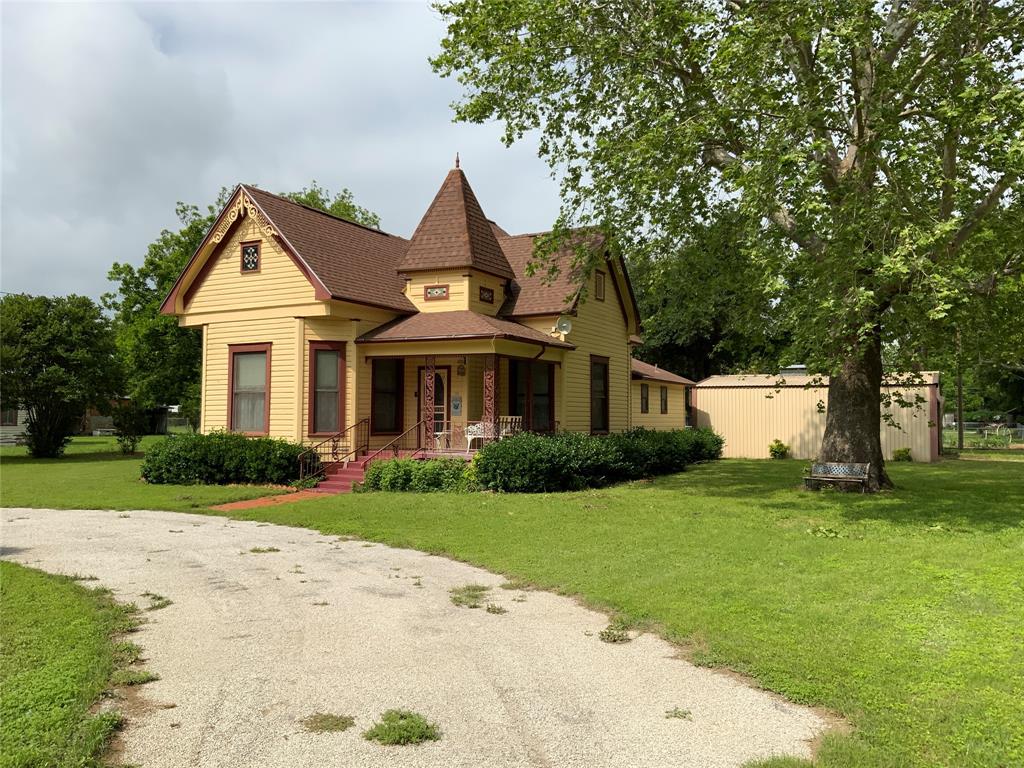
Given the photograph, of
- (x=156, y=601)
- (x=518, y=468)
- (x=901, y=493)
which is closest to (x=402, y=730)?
(x=156, y=601)

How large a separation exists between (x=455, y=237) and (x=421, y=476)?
750 cm

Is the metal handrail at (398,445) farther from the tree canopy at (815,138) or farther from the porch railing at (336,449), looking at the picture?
the tree canopy at (815,138)

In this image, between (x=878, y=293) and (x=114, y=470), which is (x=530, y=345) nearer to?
(x=878, y=293)

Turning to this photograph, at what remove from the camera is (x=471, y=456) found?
18.0m

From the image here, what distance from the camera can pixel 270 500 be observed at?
53.2 ft

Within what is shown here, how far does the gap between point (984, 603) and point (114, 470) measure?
73.6 ft

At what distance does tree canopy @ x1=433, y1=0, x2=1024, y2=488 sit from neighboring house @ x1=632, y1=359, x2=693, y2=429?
12.9 m

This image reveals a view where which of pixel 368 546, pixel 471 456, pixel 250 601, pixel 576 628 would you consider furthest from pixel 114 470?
pixel 576 628

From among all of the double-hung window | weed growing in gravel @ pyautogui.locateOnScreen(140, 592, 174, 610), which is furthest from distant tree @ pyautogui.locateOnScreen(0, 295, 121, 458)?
weed growing in gravel @ pyautogui.locateOnScreen(140, 592, 174, 610)

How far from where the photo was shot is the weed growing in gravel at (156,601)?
7.32 meters

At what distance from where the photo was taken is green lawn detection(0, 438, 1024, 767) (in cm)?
486

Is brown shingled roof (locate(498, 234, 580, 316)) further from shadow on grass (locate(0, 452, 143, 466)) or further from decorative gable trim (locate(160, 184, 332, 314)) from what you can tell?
shadow on grass (locate(0, 452, 143, 466))

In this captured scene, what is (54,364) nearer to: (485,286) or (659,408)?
(485,286)

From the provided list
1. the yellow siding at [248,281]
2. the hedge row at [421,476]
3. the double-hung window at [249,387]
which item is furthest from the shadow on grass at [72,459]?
the hedge row at [421,476]
